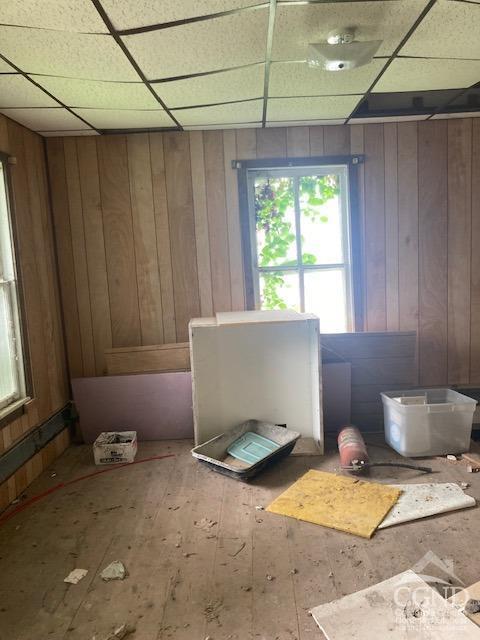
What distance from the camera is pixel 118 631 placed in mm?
1703

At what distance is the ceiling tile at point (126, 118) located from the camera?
9.97 ft

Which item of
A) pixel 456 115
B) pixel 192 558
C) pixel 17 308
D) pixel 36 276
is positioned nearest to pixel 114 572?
pixel 192 558

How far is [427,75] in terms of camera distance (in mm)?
2686

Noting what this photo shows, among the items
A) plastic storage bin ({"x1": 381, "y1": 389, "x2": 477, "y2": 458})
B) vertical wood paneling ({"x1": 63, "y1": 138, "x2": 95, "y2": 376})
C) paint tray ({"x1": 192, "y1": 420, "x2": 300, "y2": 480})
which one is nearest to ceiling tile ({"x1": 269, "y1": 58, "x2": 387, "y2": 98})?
vertical wood paneling ({"x1": 63, "y1": 138, "x2": 95, "y2": 376})

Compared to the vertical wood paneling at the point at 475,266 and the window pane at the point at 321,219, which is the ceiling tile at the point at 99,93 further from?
the vertical wood paneling at the point at 475,266

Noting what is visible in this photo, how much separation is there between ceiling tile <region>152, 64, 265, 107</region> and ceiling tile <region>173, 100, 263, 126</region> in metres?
0.13

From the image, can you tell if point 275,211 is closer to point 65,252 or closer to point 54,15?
point 65,252

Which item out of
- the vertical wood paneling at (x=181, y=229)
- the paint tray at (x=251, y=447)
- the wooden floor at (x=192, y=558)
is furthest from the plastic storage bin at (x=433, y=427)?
the vertical wood paneling at (x=181, y=229)

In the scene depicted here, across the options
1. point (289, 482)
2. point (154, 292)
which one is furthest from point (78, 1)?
point (289, 482)

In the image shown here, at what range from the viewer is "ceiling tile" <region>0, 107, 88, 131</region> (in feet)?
9.64

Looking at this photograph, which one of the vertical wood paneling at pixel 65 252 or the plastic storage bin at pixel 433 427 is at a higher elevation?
the vertical wood paneling at pixel 65 252

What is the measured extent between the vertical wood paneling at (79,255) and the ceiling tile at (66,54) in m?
1.28

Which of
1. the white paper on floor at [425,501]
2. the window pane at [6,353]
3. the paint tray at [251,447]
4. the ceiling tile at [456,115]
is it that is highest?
the ceiling tile at [456,115]

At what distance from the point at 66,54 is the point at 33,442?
2.22m
